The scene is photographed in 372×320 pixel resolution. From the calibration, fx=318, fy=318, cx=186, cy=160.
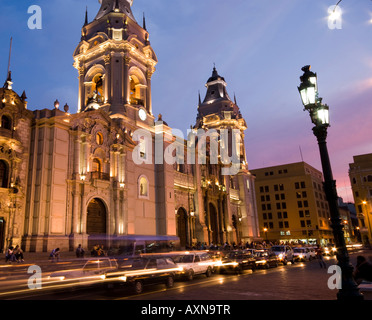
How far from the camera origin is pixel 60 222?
29031 mm

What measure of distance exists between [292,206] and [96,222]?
2686 inches

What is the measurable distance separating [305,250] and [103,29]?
1559 inches

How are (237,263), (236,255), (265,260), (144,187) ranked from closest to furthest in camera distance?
(237,263)
(236,255)
(265,260)
(144,187)

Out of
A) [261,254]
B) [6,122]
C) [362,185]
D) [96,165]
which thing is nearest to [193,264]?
[261,254]

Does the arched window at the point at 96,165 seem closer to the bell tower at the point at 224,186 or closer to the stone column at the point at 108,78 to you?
the stone column at the point at 108,78

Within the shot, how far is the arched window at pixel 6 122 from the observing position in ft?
92.4

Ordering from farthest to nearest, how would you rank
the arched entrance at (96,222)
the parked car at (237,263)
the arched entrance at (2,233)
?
1. the arched entrance at (96,222)
2. the arched entrance at (2,233)
3. the parked car at (237,263)

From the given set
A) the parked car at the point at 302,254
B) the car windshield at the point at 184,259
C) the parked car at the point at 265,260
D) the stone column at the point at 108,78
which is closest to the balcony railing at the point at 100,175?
the stone column at the point at 108,78

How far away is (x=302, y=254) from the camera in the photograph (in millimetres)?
32156

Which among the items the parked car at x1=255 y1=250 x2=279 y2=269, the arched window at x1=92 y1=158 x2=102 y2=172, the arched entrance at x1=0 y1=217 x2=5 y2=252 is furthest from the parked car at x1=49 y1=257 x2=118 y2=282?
the arched window at x1=92 y1=158 x2=102 y2=172

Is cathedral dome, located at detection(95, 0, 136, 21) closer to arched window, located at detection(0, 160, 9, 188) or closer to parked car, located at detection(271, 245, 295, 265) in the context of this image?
arched window, located at detection(0, 160, 9, 188)

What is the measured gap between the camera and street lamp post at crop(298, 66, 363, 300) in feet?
25.1

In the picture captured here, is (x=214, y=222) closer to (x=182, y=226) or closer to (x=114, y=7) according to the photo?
(x=182, y=226)

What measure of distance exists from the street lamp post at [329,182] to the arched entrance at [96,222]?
27100mm
